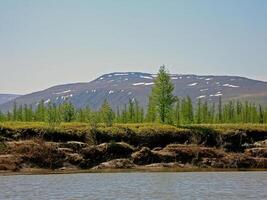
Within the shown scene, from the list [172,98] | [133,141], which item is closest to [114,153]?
[133,141]

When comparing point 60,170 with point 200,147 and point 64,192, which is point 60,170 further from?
point 64,192

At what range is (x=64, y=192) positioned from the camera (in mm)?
43500

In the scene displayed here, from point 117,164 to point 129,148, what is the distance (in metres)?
5.99

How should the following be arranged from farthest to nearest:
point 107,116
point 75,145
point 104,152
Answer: point 107,116 → point 75,145 → point 104,152

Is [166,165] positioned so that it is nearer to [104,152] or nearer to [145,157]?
[145,157]

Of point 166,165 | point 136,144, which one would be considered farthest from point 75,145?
point 166,165

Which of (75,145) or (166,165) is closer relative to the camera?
(166,165)

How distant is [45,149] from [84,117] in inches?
2184

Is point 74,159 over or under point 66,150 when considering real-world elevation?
under

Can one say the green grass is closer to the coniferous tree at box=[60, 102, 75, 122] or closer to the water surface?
the coniferous tree at box=[60, 102, 75, 122]

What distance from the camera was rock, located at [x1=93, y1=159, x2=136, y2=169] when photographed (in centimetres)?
8307

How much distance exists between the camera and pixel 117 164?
8362cm

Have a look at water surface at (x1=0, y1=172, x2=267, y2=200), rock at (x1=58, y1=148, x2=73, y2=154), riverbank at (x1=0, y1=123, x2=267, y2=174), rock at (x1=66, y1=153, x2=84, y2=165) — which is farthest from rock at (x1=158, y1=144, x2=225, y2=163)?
water surface at (x1=0, y1=172, x2=267, y2=200)

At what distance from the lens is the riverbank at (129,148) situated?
82.5m
